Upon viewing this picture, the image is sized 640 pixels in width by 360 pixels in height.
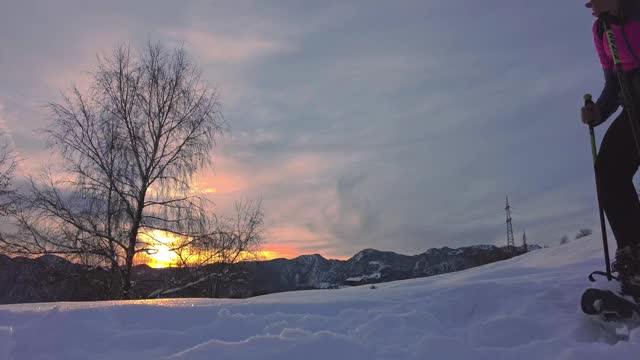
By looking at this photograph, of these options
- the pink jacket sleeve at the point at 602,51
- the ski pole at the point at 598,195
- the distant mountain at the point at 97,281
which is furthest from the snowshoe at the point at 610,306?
the distant mountain at the point at 97,281

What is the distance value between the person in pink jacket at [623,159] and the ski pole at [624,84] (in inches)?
1.2

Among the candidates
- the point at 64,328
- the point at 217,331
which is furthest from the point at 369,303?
the point at 64,328

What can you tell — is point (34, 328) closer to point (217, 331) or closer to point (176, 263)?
point (217, 331)

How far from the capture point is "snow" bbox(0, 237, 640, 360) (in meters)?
2.55

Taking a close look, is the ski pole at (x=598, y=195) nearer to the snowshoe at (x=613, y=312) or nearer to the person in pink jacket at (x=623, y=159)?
the person in pink jacket at (x=623, y=159)

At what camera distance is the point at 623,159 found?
10.5 feet

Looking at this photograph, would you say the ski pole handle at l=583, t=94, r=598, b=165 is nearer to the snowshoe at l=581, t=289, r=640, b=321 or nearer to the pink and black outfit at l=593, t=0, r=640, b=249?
the pink and black outfit at l=593, t=0, r=640, b=249

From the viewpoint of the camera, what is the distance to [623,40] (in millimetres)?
3152

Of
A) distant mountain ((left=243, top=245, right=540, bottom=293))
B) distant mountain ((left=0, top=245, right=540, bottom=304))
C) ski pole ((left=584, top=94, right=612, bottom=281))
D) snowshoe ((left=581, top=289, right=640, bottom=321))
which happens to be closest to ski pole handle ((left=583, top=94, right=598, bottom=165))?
ski pole ((left=584, top=94, right=612, bottom=281))

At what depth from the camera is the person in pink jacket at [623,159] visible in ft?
10.2

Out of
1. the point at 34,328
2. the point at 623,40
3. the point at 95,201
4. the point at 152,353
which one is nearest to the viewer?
the point at 152,353

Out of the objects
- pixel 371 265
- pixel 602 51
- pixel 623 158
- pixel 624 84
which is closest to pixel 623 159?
pixel 623 158

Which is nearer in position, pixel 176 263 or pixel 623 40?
pixel 623 40

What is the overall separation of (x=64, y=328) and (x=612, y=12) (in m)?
3.96
